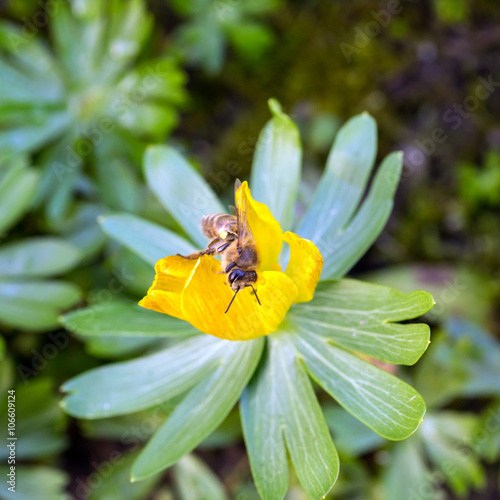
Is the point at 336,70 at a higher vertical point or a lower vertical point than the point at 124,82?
lower

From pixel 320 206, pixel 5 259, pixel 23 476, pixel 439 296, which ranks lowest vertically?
pixel 439 296

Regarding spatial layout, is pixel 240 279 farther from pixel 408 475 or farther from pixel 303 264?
pixel 408 475

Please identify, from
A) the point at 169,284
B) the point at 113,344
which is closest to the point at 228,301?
the point at 169,284

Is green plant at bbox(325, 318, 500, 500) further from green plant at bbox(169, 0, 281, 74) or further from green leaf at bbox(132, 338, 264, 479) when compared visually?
green plant at bbox(169, 0, 281, 74)

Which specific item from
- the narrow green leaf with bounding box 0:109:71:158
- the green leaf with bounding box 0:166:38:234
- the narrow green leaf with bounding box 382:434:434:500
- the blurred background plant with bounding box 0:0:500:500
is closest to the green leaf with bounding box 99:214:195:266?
the blurred background plant with bounding box 0:0:500:500

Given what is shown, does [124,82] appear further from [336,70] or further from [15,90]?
[336,70]

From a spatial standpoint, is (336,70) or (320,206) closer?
(320,206)

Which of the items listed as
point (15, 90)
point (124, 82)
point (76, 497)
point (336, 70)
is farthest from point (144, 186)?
point (76, 497)
